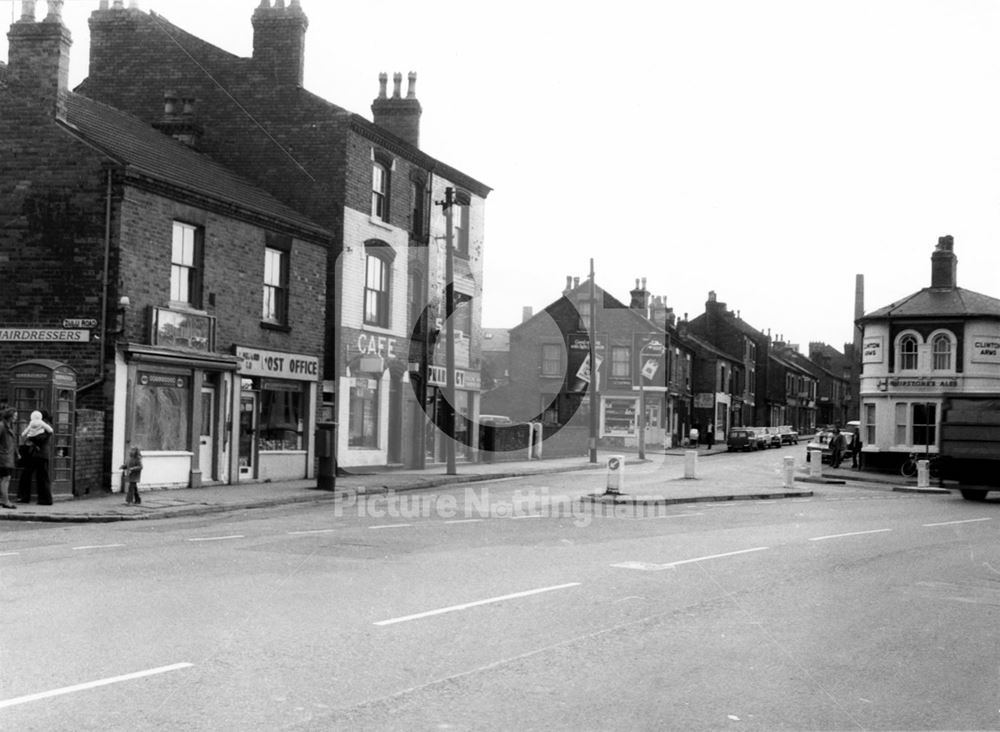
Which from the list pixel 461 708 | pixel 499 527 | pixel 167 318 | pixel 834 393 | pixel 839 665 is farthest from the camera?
pixel 834 393

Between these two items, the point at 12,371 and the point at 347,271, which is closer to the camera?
the point at 12,371

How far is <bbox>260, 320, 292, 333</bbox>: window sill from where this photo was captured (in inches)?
1019

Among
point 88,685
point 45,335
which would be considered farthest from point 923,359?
point 88,685

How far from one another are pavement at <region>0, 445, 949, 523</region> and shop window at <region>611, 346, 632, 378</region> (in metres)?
20.2

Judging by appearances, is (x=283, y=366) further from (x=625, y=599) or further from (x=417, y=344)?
(x=625, y=599)

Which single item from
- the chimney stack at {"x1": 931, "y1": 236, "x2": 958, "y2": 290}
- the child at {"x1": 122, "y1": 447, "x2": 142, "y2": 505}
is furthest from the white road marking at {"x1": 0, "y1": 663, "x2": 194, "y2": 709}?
the chimney stack at {"x1": 931, "y1": 236, "x2": 958, "y2": 290}

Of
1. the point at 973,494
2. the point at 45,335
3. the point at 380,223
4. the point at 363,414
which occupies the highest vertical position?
the point at 380,223

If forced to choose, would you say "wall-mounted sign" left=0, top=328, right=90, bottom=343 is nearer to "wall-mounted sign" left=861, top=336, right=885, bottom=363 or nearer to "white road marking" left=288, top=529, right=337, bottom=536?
"white road marking" left=288, top=529, right=337, bottom=536

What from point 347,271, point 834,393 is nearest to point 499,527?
point 347,271

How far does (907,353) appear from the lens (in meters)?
41.8

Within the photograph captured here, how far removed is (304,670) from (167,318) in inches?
656

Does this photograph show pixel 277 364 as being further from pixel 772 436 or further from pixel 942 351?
pixel 772 436

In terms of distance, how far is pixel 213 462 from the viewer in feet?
79.0

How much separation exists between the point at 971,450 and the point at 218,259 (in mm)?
19368
